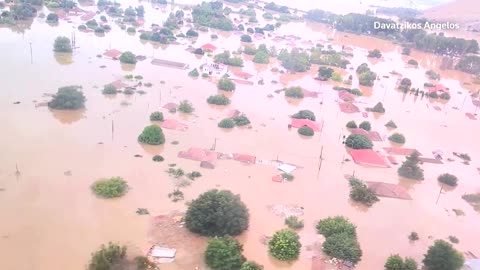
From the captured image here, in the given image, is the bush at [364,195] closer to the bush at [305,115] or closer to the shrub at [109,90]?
the bush at [305,115]

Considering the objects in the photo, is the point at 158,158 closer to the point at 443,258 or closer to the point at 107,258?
the point at 107,258

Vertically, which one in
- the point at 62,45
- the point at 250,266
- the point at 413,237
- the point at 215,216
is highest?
the point at 62,45

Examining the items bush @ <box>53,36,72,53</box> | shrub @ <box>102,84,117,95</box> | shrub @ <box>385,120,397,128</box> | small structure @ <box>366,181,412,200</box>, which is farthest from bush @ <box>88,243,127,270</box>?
bush @ <box>53,36,72,53</box>

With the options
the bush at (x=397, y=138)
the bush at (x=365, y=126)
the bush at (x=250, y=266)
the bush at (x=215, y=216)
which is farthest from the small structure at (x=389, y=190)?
the bush at (x=250, y=266)

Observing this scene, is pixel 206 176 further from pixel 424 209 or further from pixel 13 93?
pixel 13 93

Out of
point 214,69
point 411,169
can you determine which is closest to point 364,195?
point 411,169

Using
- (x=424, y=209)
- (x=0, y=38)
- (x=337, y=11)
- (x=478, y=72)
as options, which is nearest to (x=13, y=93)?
(x=0, y=38)

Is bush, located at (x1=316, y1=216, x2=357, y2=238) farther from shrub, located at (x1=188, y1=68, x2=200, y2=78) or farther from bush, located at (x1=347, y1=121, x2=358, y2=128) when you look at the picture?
shrub, located at (x1=188, y1=68, x2=200, y2=78)
